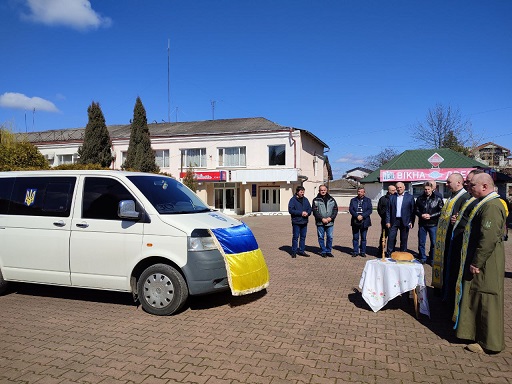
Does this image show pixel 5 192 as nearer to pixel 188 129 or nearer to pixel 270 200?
pixel 270 200

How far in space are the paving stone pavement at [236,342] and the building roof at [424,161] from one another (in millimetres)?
34019

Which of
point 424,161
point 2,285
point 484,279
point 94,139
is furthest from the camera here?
point 424,161

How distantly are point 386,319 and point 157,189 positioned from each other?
12.7ft

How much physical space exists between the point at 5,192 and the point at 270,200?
26881 millimetres

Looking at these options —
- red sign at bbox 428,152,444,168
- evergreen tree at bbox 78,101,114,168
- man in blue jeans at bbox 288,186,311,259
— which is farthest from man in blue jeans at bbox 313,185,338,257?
red sign at bbox 428,152,444,168

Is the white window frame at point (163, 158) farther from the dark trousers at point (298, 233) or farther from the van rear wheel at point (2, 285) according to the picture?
the van rear wheel at point (2, 285)

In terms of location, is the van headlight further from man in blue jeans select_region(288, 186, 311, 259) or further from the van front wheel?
man in blue jeans select_region(288, 186, 311, 259)

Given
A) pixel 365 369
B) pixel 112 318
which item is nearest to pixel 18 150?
pixel 112 318

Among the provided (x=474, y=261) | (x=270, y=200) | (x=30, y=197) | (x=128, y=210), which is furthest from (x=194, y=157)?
(x=474, y=261)

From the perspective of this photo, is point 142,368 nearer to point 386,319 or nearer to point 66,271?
point 66,271

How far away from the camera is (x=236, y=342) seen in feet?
14.4

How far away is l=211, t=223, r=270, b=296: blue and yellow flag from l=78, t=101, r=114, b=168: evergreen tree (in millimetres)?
25945

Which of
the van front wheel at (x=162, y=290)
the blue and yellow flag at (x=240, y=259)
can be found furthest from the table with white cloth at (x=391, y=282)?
the van front wheel at (x=162, y=290)

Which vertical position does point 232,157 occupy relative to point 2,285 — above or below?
above
